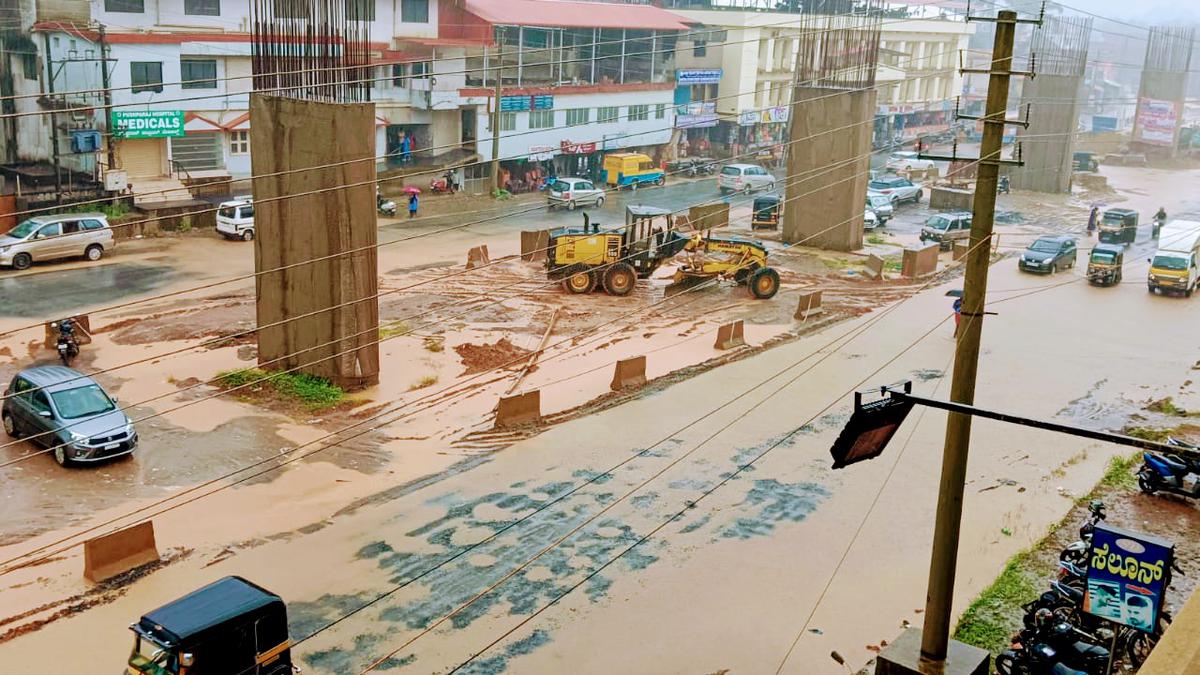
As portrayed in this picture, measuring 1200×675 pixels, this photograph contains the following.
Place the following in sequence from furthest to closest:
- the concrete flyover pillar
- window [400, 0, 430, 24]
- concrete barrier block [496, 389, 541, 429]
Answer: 1. window [400, 0, 430, 24]
2. the concrete flyover pillar
3. concrete barrier block [496, 389, 541, 429]

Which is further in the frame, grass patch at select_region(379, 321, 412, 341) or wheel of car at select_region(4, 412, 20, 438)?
grass patch at select_region(379, 321, 412, 341)

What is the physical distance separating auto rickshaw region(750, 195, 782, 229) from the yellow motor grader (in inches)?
370

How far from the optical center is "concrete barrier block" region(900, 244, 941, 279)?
3544cm

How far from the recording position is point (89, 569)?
48.3ft

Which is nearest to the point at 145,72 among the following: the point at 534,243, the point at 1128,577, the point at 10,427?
the point at 534,243

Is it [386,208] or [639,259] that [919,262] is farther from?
[386,208]

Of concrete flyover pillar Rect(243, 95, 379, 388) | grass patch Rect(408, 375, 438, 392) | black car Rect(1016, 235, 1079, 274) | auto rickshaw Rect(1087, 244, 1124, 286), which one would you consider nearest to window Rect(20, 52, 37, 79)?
concrete flyover pillar Rect(243, 95, 379, 388)

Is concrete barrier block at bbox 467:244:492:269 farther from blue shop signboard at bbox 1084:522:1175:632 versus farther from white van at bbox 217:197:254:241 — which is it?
blue shop signboard at bbox 1084:522:1175:632

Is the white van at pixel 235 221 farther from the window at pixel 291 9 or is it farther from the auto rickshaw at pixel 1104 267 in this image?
the auto rickshaw at pixel 1104 267

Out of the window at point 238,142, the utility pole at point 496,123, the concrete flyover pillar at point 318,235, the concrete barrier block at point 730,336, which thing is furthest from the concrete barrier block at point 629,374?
the window at point 238,142

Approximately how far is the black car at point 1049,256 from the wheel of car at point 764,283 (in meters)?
10.7

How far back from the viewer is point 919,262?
35906 millimetres

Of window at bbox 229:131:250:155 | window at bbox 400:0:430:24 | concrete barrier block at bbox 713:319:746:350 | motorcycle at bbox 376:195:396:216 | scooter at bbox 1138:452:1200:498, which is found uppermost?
window at bbox 400:0:430:24

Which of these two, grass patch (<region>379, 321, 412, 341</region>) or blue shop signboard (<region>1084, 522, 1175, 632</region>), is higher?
blue shop signboard (<region>1084, 522, 1175, 632</region>)
